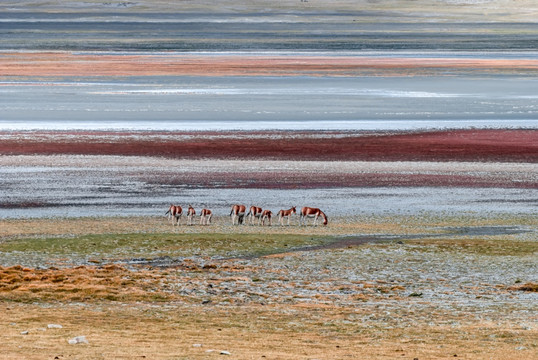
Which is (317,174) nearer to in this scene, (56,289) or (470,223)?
(470,223)

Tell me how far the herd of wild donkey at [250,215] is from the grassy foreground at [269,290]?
438 mm

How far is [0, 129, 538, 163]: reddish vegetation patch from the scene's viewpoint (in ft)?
117

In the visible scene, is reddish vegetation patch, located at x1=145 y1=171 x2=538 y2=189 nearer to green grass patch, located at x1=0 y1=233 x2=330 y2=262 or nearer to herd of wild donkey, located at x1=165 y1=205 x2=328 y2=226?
herd of wild donkey, located at x1=165 y1=205 x2=328 y2=226

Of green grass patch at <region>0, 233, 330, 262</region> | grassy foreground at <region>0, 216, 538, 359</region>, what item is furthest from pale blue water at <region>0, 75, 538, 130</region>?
green grass patch at <region>0, 233, 330, 262</region>

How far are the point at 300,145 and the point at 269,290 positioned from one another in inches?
882

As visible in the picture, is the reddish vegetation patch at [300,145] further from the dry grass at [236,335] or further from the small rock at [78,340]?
the small rock at [78,340]

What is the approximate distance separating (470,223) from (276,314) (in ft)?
36.3

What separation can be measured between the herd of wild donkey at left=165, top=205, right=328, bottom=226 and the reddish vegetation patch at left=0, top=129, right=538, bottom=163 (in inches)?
445

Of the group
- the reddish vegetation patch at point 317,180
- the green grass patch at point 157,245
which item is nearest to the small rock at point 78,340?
the green grass patch at point 157,245

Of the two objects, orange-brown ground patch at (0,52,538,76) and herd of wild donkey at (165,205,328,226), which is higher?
orange-brown ground patch at (0,52,538,76)

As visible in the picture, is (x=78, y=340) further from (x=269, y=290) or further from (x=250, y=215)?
(x=250, y=215)

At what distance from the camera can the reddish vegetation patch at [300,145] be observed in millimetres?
35719

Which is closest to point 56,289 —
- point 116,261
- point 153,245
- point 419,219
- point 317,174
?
point 116,261

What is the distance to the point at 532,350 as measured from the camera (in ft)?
37.0
